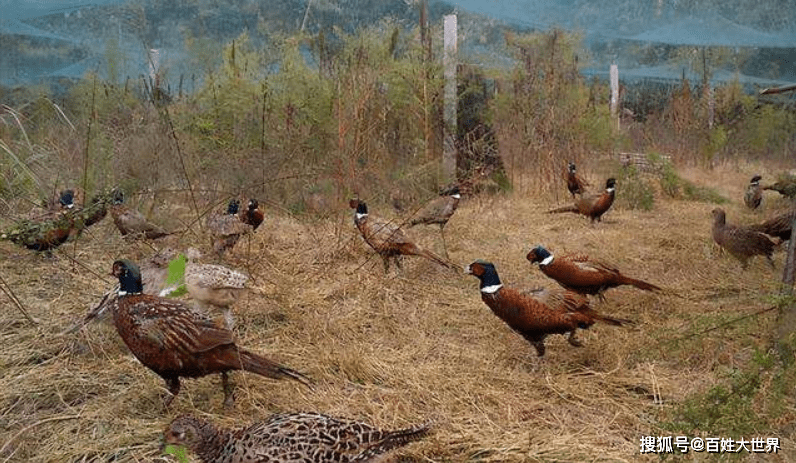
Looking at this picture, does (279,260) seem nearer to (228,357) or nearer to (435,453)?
(228,357)

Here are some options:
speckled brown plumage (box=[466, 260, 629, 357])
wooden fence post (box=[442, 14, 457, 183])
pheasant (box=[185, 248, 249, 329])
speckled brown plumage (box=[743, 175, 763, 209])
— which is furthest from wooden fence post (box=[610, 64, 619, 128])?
pheasant (box=[185, 248, 249, 329])

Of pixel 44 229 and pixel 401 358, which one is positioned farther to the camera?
pixel 44 229

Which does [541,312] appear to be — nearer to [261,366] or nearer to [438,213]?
[261,366]

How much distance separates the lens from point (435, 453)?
8.98ft

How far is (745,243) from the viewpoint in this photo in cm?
536

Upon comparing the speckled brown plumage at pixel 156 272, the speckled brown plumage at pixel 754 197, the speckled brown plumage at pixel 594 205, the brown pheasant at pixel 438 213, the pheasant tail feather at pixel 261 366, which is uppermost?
the pheasant tail feather at pixel 261 366

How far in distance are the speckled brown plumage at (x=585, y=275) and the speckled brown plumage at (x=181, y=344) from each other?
2.08m

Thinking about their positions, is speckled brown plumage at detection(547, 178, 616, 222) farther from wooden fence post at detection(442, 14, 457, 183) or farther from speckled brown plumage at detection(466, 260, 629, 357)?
speckled brown plumage at detection(466, 260, 629, 357)

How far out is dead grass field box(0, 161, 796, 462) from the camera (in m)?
2.85

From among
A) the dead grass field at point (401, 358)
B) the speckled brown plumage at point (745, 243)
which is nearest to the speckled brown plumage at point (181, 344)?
the dead grass field at point (401, 358)

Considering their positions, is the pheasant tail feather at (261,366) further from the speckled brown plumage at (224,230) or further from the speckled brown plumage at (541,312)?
the speckled brown plumage at (224,230)

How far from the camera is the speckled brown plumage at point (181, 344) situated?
2.92m

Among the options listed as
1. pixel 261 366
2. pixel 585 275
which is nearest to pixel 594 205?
pixel 585 275

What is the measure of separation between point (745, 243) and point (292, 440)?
4272 millimetres
